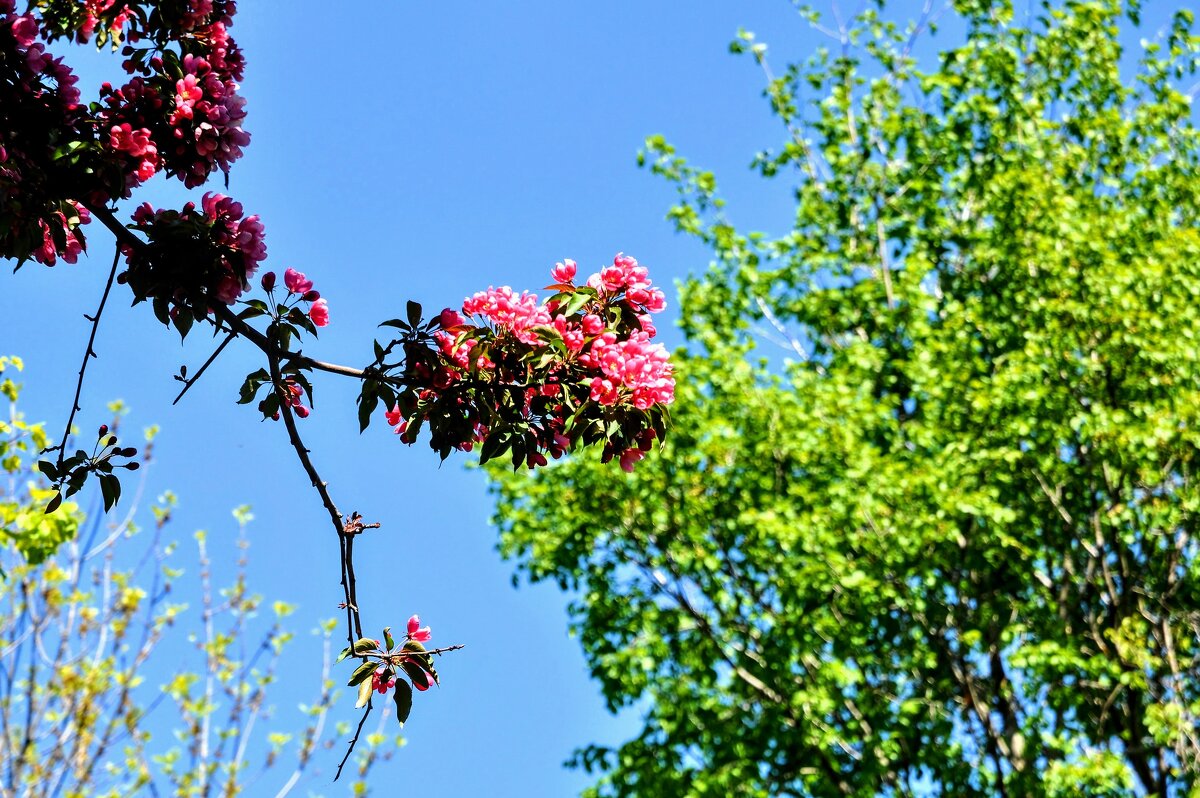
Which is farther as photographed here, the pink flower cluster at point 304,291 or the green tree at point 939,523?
the green tree at point 939,523

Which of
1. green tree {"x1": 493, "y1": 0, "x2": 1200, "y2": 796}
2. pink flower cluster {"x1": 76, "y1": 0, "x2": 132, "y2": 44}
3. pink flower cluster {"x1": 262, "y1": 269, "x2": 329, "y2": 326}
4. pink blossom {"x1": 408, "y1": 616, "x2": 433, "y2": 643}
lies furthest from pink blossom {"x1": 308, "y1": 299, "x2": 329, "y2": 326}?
green tree {"x1": 493, "y1": 0, "x2": 1200, "y2": 796}

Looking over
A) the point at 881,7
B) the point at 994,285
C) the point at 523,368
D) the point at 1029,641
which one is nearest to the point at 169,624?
the point at 523,368

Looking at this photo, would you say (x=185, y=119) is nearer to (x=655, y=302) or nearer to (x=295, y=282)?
(x=295, y=282)

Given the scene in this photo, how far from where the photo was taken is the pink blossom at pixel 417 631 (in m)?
3.44

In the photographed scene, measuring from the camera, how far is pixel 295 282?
3.45 metres

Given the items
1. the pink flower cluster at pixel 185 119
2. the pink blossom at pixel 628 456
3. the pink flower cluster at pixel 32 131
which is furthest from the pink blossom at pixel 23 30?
the pink blossom at pixel 628 456

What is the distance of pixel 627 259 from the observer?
360 centimetres

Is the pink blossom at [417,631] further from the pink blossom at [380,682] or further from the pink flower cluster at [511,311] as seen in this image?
the pink flower cluster at [511,311]

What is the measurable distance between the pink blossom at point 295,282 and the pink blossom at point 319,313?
47 millimetres

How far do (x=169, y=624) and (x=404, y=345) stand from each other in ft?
21.4

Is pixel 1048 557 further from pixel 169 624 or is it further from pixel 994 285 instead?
pixel 169 624

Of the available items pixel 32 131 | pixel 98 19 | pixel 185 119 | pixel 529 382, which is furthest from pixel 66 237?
pixel 529 382

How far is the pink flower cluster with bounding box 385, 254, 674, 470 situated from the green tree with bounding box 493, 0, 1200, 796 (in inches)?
288

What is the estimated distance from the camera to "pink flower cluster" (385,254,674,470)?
11.1 ft
